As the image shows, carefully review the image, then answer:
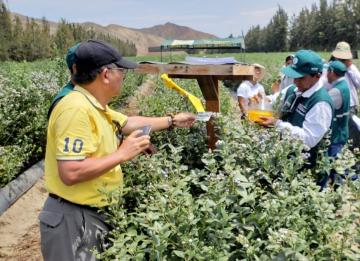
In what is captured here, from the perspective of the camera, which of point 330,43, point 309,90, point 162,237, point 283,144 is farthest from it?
point 330,43

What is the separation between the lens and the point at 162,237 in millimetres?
1679

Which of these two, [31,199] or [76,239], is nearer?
[76,239]

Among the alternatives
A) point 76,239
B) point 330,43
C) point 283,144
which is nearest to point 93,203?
point 76,239

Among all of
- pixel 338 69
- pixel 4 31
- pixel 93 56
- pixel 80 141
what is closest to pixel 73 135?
pixel 80 141

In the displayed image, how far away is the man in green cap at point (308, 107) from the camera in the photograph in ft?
9.54

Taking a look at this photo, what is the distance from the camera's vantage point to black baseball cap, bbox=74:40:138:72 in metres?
2.16

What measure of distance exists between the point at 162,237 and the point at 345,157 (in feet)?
3.56

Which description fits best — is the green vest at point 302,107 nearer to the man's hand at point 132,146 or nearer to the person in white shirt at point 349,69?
the man's hand at point 132,146

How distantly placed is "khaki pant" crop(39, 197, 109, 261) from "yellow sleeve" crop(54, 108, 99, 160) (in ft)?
1.09

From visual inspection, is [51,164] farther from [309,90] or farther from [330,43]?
[330,43]

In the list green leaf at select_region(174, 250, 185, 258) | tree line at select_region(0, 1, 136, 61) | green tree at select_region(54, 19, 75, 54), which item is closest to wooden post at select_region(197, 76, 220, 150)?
green leaf at select_region(174, 250, 185, 258)

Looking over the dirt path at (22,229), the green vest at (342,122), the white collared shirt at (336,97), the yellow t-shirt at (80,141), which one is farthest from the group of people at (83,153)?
the white collared shirt at (336,97)

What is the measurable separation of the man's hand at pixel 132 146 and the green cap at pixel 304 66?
1.33 meters

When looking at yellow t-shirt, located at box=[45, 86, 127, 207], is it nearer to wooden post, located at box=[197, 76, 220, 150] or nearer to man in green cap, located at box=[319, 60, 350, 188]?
wooden post, located at box=[197, 76, 220, 150]
